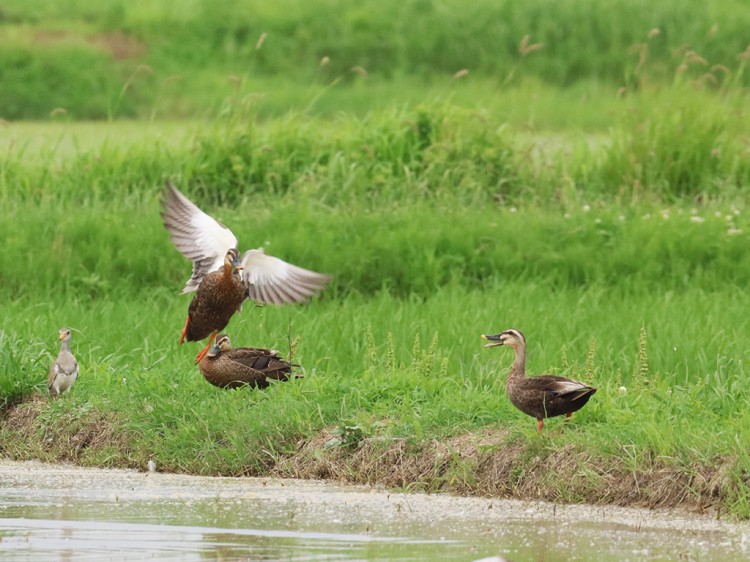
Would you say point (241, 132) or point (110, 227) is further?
point (241, 132)

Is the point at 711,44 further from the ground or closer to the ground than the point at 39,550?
closer to the ground

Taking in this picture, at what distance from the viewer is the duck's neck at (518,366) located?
6.57 meters

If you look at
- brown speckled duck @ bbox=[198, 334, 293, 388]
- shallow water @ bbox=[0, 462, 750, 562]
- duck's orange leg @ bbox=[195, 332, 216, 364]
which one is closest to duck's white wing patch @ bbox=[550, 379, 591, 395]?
shallow water @ bbox=[0, 462, 750, 562]

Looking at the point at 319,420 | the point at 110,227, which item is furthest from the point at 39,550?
the point at 110,227

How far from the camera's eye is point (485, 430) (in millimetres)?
6773

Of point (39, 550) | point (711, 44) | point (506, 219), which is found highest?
point (39, 550)

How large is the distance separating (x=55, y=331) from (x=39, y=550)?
348cm

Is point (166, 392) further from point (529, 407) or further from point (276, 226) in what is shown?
point (276, 226)

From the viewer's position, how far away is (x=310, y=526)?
579 cm

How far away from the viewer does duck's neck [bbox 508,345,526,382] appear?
21.6 ft

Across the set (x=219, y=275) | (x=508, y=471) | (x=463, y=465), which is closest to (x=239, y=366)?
(x=219, y=275)

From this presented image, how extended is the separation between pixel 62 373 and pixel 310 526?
2.19 meters

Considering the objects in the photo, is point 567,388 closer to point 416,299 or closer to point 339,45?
point 416,299

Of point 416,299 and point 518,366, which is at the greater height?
point 518,366
